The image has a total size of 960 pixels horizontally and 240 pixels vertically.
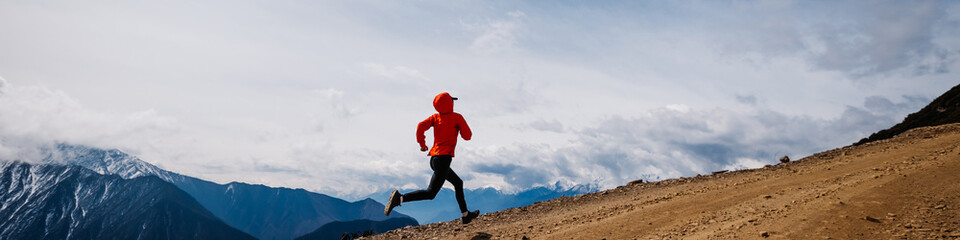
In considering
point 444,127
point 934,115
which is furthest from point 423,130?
point 934,115

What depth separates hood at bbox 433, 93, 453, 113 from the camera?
10.8m

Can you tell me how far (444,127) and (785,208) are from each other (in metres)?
6.65

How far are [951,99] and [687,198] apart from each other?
117 feet

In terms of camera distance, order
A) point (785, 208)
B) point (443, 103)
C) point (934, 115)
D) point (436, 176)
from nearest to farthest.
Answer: point (785, 208), point (436, 176), point (443, 103), point (934, 115)

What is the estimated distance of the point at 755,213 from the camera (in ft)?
30.1

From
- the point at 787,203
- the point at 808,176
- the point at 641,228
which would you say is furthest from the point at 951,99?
the point at 641,228

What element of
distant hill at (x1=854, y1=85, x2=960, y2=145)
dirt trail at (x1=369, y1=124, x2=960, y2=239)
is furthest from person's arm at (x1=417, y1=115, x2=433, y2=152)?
distant hill at (x1=854, y1=85, x2=960, y2=145)

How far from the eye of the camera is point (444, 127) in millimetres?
10703

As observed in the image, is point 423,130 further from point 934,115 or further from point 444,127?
point 934,115

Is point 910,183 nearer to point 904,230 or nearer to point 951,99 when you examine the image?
point 904,230

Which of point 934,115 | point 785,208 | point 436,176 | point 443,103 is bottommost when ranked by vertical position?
point 785,208

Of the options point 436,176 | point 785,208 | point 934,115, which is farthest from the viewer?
point 934,115

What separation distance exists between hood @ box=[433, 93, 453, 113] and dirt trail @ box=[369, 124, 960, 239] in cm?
291

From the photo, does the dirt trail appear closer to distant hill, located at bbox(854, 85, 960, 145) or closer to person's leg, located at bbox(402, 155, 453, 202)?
person's leg, located at bbox(402, 155, 453, 202)
